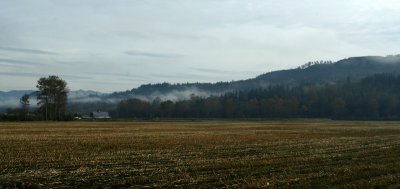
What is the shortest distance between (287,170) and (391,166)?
16.7ft

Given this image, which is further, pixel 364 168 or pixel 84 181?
pixel 364 168

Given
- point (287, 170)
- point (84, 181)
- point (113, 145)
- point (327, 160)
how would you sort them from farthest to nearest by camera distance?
1. point (113, 145)
2. point (327, 160)
3. point (287, 170)
4. point (84, 181)

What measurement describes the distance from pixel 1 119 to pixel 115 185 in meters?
115

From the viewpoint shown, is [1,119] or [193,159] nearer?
[193,159]

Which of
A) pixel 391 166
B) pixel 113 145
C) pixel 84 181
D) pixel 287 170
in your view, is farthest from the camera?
pixel 113 145

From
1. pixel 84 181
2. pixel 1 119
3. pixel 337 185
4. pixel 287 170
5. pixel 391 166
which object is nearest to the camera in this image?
pixel 337 185

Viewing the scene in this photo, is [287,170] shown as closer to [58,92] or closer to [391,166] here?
[391,166]

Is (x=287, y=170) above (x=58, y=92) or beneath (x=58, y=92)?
beneath

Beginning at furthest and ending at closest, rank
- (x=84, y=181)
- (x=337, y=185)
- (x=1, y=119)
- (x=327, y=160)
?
1. (x=1, y=119)
2. (x=327, y=160)
3. (x=84, y=181)
4. (x=337, y=185)

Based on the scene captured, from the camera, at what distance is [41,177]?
19.3 meters

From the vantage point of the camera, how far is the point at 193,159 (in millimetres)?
27125

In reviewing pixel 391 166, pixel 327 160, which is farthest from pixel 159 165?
pixel 391 166

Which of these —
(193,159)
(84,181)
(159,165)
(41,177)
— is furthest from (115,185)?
(193,159)

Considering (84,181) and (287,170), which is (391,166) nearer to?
(287,170)
